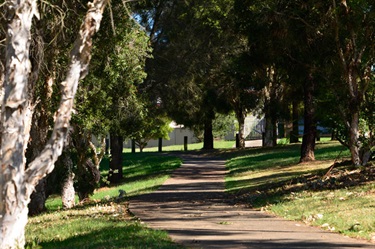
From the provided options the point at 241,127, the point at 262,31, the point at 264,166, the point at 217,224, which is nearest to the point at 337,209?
the point at 217,224

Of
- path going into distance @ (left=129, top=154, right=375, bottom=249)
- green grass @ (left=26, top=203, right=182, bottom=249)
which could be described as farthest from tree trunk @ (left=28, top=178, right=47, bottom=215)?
green grass @ (left=26, top=203, right=182, bottom=249)

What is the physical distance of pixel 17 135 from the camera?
902cm

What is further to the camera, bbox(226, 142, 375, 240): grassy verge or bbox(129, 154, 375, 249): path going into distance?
bbox(226, 142, 375, 240): grassy verge

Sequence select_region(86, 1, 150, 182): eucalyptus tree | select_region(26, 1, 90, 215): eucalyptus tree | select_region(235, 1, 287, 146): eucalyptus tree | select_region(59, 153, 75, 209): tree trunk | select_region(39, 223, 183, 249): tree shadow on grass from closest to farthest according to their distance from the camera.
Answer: select_region(39, 223, 183, 249): tree shadow on grass, select_region(26, 1, 90, 215): eucalyptus tree, select_region(86, 1, 150, 182): eucalyptus tree, select_region(235, 1, 287, 146): eucalyptus tree, select_region(59, 153, 75, 209): tree trunk

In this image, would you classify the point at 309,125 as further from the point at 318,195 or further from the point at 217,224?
the point at 217,224

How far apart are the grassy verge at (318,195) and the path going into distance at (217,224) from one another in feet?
1.57

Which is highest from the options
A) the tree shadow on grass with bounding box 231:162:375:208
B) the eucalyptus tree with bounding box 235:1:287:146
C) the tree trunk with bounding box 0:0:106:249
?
the eucalyptus tree with bounding box 235:1:287:146

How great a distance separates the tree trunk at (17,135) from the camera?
8.98 metres

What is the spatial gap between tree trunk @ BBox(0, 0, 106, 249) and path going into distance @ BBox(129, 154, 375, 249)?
98.9 inches

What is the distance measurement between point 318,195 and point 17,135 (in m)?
10.1

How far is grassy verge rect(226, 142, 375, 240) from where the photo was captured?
505 inches

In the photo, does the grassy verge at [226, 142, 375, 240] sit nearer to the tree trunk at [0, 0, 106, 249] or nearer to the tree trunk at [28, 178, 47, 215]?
the tree trunk at [0, 0, 106, 249]

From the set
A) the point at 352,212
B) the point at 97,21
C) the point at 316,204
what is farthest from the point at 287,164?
the point at 97,21

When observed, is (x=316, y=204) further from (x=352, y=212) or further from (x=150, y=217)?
(x=150, y=217)
